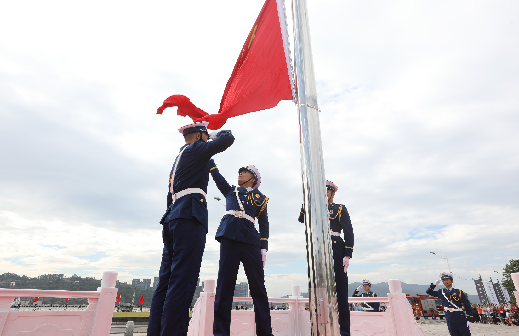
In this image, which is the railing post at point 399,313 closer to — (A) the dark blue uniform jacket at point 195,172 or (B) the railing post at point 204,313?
(B) the railing post at point 204,313

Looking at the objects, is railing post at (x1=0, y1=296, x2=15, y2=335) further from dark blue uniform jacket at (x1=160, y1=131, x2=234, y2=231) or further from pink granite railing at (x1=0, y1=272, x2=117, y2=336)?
dark blue uniform jacket at (x1=160, y1=131, x2=234, y2=231)

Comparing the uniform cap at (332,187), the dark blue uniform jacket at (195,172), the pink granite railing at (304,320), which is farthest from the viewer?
the uniform cap at (332,187)

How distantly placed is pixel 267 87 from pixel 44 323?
3857mm

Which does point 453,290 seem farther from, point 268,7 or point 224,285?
point 268,7

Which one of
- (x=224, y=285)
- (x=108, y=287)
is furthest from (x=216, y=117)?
(x=108, y=287)

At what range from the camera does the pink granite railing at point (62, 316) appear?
10.5ft

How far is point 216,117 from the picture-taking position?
302 cm

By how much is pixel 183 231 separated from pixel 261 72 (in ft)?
5.59

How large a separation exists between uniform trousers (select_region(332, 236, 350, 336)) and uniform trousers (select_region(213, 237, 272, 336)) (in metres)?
1.30

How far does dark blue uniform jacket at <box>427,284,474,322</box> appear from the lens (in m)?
5.78

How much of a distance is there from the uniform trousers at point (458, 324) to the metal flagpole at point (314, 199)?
617 cm

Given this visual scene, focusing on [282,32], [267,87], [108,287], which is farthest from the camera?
[108,287]

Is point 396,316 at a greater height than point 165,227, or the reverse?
point 165,227

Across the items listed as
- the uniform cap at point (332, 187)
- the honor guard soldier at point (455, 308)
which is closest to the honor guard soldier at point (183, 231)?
the uniform cap at point (332, 187)
